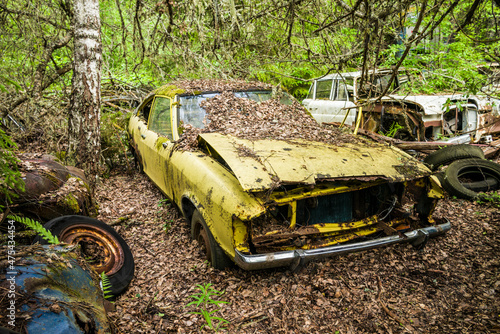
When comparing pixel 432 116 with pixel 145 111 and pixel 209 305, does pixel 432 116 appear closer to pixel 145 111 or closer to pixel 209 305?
pixel 145 111

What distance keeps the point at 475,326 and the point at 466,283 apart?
0.63 metres

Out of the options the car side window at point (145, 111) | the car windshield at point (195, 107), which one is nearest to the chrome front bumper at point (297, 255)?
the car windshield at point (195, 107)

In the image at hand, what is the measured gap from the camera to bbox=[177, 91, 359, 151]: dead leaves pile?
3.70m

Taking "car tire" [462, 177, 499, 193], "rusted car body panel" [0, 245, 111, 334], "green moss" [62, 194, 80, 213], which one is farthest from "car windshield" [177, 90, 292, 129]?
"car tire" [462, 177, 499, 193]

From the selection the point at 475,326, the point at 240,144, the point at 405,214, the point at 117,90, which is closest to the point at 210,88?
the point at 240,144

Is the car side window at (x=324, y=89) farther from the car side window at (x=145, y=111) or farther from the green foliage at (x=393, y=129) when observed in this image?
the car side window at (x=145, y=111)

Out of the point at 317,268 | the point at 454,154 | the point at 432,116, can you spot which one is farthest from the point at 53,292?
the point at 432,116

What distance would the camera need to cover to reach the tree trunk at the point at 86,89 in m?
4.28

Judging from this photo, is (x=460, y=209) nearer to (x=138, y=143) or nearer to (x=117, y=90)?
(x=138, y=143)

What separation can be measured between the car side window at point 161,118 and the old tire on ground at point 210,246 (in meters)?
1.31

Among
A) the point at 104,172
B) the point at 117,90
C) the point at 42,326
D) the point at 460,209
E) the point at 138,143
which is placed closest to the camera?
the point at 42,326

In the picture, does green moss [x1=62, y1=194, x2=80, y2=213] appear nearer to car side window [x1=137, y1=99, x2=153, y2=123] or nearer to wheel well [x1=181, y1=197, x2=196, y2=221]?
wheel well [x1=181, y1=197, x2=196, y2=221]

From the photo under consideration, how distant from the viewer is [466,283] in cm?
294

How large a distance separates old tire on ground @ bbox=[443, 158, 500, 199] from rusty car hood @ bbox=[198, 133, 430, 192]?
5.66ft
